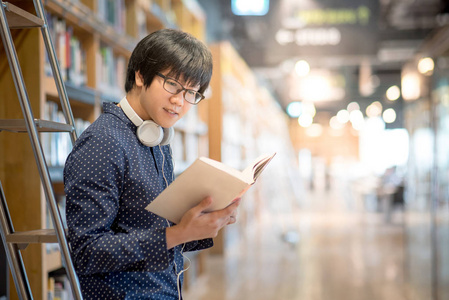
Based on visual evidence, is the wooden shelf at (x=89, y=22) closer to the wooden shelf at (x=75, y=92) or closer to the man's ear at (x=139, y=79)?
the wooden shelf at (x=75, y=92)

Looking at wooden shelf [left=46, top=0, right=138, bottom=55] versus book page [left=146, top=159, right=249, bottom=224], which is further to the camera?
wooden shelf [left=46, top=0, right=138, bottom=55]

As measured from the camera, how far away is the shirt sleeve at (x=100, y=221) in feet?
4.34

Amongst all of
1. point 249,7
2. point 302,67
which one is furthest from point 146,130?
point 302,67

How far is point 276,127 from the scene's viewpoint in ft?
51.8

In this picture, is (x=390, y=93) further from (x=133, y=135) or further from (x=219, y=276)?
(x=133, y=135)

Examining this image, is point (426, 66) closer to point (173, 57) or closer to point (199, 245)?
point (199, 245)

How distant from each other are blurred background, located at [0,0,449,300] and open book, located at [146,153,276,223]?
1410 millimetres

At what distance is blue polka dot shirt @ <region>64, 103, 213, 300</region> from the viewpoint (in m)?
1.33

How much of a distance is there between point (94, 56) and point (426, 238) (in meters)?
3.25

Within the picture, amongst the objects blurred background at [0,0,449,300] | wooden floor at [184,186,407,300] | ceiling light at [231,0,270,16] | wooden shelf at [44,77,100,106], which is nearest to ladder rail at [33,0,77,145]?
blurred background at [0,0,449,300]

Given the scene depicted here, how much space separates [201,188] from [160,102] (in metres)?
0.30

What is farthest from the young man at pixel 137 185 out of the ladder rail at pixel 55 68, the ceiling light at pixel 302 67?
the ceiling light at pixel 302 67

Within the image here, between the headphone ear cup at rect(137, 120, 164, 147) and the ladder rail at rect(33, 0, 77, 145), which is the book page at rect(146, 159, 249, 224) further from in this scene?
the ladder rail at rect(33, 0, 77, 145)

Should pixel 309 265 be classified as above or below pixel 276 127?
below
